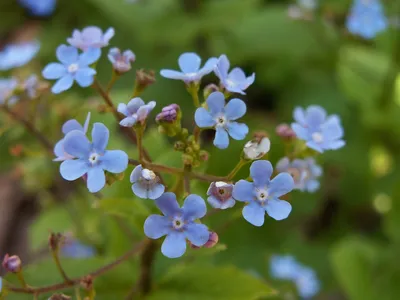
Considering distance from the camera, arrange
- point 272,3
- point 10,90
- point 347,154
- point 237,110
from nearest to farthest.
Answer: point 237,110 < point 10,90 < point 347,154 < point 272,3

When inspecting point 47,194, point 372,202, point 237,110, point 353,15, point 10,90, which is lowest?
point 47,194

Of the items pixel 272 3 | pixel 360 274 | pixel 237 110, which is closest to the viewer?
pixel 237 110

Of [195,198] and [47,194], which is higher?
[195,198]

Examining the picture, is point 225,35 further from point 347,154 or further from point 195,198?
point 195,198

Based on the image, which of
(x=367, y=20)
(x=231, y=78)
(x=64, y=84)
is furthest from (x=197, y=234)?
(x=367, y=20)

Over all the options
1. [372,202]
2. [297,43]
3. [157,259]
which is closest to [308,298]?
[372,202]

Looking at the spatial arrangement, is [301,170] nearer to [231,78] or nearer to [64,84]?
[231,78]

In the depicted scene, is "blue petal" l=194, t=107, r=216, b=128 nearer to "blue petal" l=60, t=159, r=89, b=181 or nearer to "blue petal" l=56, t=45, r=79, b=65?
"blue petal" l=60, t=159, r=89, b=181

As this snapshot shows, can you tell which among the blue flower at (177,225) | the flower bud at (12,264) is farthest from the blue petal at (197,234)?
the flower bud at (12,264)
